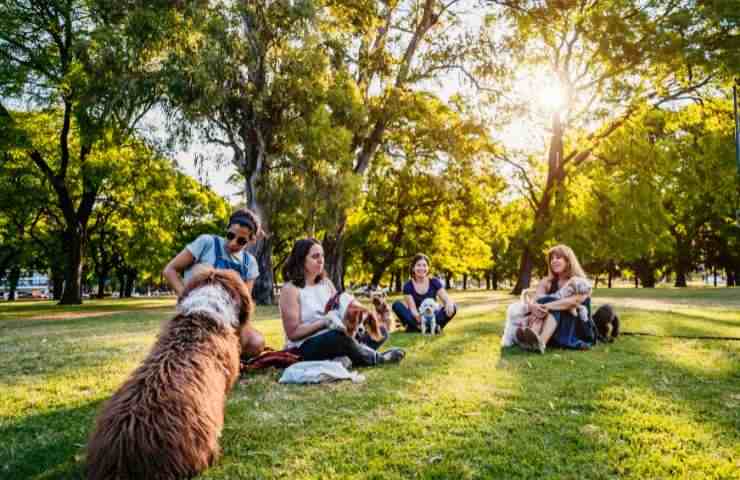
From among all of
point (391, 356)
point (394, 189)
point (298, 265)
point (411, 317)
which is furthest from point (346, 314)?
point (394, 189)

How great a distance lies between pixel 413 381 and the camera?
5285 millimetres

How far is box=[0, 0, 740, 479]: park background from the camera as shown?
138 inches

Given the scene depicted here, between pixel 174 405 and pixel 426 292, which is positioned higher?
pixel 426 292

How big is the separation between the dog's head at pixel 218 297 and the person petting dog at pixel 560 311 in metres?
4.51

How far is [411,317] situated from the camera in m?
10.2

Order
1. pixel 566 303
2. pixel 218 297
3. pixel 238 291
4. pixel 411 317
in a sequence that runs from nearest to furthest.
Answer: pixel 218 297 → pixel 238 291 → pixel 566 303 → pixel 411 317

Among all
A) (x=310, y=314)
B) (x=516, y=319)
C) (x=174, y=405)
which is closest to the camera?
(x=174, y=405)

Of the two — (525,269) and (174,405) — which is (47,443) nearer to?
(174,405)

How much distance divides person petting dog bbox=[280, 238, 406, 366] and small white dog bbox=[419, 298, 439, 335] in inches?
145

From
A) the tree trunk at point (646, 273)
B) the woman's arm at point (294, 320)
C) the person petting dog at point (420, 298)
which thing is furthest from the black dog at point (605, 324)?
the tree trunk at point (646, 273)

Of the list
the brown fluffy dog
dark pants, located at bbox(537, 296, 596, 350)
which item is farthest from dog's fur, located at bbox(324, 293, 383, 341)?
dark pants, located at bbox(537, 296, 596, 350)

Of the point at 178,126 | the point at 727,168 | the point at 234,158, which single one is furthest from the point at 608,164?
the point at 178,126

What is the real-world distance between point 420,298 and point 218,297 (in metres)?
6.84

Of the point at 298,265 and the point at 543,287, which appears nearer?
the point at 298,265
